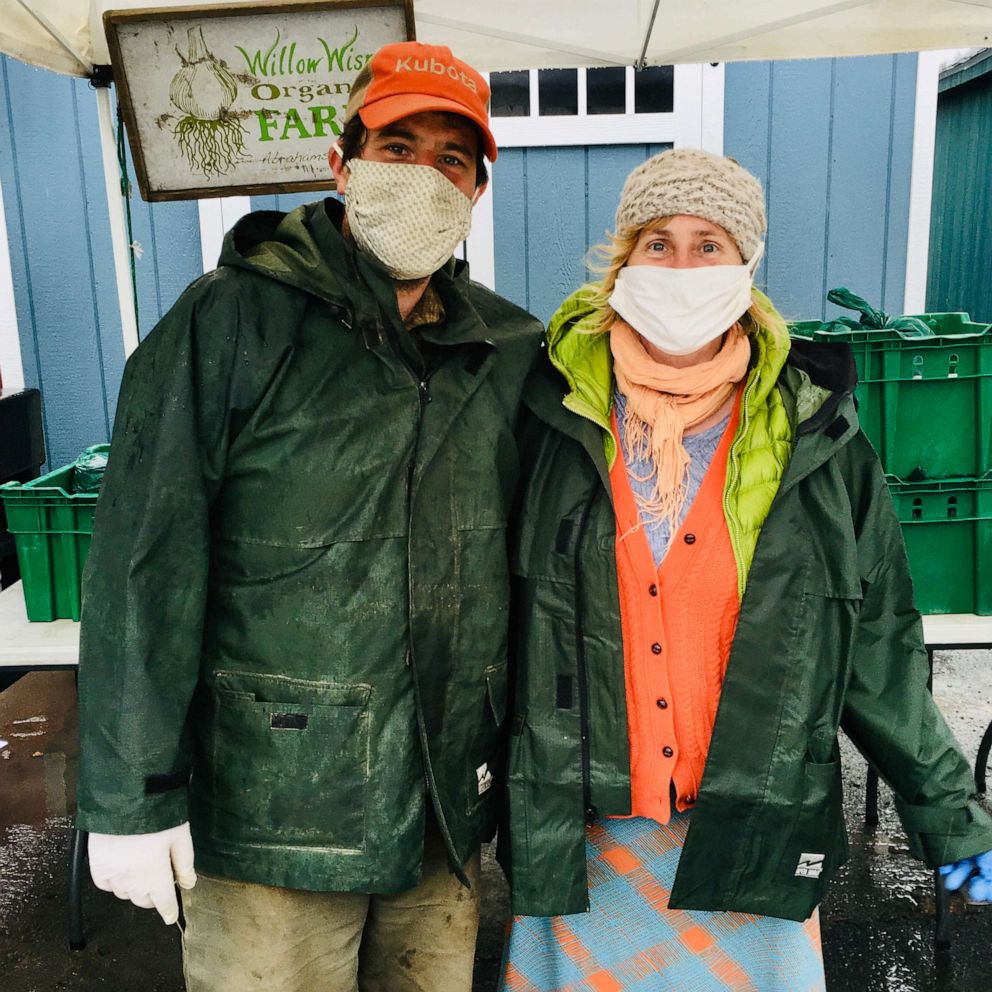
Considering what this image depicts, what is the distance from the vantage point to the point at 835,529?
1.74 m

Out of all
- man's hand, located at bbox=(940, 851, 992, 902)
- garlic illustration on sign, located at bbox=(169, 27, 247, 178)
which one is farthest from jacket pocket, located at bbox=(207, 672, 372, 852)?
garlic illustration on sign, located at bbox=(169, 27, 247, 178)

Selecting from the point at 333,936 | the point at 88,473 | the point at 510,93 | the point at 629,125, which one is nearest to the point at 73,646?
the point at 88,473

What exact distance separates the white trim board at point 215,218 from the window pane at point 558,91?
5.47 feet

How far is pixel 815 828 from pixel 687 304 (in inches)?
40.5

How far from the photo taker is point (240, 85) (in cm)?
312

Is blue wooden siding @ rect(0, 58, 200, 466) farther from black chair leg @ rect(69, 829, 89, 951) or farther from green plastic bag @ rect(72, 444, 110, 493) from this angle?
black chair leg @ rect(69, 829, 89, 951)

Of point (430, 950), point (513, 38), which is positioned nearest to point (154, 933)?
point (430, 950)

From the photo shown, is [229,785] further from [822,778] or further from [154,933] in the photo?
[154,933]

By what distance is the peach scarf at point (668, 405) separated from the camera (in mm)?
1778

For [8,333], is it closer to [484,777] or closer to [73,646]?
[73,646]

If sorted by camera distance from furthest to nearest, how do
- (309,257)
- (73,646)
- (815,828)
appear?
(73,646)
(815,828)
(309,257)

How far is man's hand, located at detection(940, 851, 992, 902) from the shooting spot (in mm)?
1883

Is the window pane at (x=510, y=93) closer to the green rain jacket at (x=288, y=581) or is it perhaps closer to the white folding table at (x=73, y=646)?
the white folding table at (x=73, y=646)

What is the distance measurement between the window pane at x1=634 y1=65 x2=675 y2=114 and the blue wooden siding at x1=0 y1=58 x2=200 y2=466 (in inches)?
96.1
